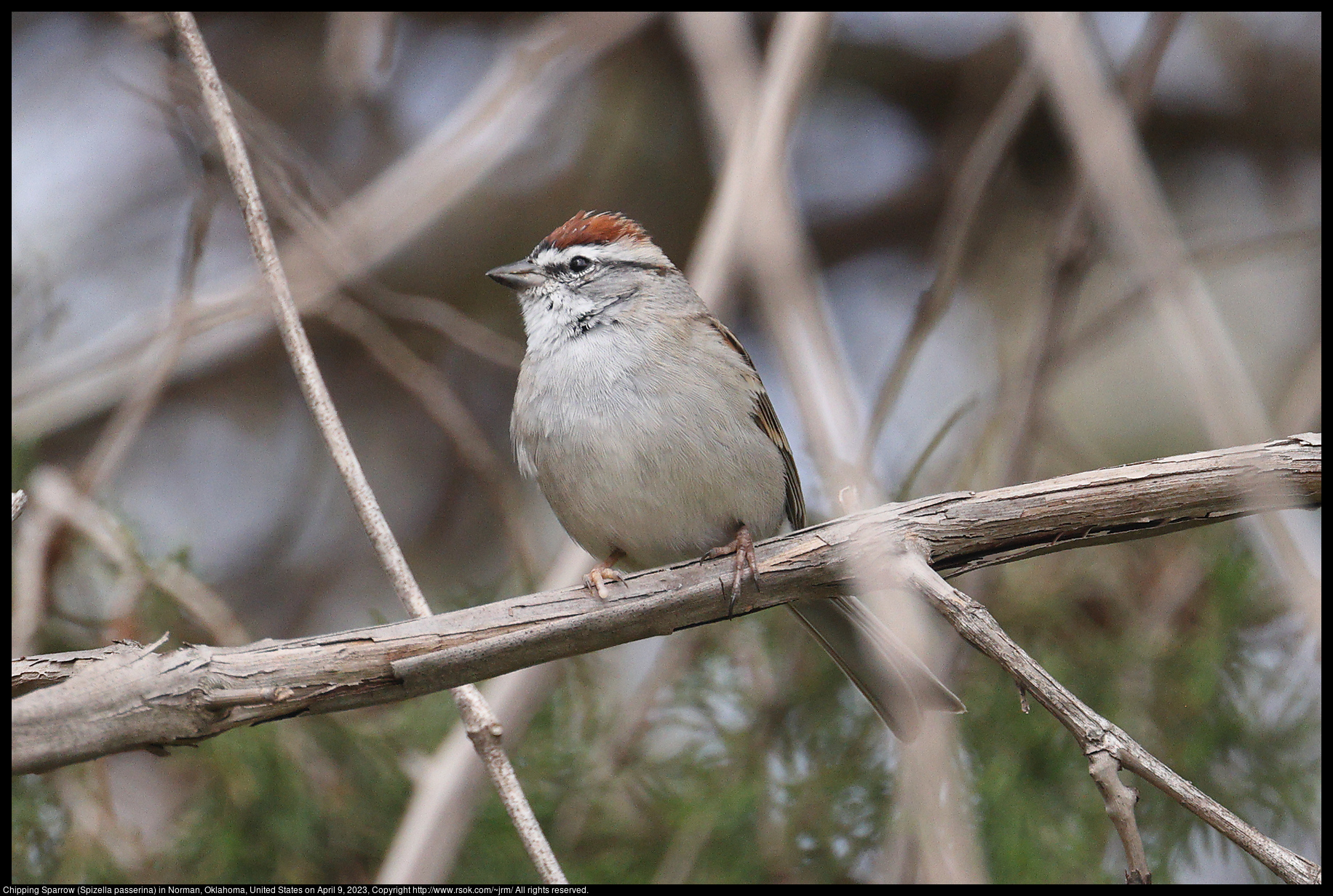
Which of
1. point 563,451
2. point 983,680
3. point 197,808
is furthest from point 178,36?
point 983,680

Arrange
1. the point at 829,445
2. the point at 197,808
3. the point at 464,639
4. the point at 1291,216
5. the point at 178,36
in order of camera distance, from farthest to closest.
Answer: the point at 1291,216 → the point at 197,808 → the point at 829,445 → the point at 178,36 → the point at 464,639

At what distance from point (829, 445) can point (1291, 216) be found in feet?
12.2

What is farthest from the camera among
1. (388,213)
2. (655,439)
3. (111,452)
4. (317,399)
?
(388,213)

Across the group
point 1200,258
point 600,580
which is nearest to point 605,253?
point 600,580

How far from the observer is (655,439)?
2.84 metres

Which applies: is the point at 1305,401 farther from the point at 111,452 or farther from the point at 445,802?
the point at 111,452

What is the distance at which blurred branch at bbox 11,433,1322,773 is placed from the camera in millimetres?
1764

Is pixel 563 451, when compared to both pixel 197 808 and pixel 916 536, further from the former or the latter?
pixel 197 808

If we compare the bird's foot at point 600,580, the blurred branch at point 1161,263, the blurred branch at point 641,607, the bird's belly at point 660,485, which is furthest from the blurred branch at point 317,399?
the blurred branch at point 1161,263

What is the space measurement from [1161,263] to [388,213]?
2.71m

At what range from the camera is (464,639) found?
1924 millimetres

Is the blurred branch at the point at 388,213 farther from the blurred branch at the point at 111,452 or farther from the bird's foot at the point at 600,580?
the bird's foot at the point at 600,580

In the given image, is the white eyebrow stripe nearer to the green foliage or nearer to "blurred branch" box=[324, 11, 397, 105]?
the green foliage

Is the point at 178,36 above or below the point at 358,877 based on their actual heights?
above
